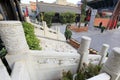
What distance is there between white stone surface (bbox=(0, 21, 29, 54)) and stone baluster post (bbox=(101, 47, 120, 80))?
170 cm

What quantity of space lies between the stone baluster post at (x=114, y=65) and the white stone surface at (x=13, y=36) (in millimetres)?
1701

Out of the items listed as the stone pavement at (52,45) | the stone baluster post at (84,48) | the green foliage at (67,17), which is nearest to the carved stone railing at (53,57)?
the stone baluster post at (84,48)

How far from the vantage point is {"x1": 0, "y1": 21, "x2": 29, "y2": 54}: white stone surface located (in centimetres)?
202

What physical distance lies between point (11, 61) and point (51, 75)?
128cm

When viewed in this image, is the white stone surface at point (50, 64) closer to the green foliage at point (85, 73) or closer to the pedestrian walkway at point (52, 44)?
the green foliage at point (85, 73)

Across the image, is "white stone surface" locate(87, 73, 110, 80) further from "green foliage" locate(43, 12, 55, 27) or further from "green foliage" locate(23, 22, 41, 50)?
"green foliage" locate(43, 12, 55, 27)

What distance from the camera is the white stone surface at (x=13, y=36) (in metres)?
2.02

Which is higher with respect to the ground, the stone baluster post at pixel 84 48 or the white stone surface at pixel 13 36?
the white stone surface at pixel 13 36

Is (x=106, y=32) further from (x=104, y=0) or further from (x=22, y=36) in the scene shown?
(x=22, y=36)

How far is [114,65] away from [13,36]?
1.94m

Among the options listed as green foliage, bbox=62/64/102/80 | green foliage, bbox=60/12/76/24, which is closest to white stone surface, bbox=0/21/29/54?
green foliage, bbox=62/64/102/80

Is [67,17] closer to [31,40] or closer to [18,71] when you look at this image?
[31,40]

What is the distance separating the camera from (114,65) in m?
2.15

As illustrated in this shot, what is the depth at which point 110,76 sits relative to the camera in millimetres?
2248
